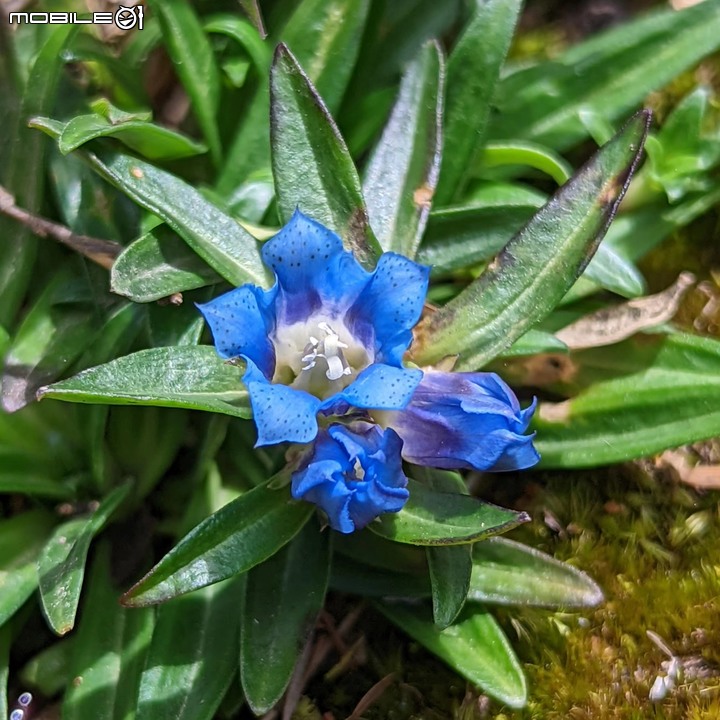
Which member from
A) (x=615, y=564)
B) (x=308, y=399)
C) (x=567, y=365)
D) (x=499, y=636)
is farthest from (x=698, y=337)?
(x=308, y=399)

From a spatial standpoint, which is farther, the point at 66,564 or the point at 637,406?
the point at 637,406

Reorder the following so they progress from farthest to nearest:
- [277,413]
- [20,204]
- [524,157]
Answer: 1. [524,157]
2. [20,204]
3. [277,413]

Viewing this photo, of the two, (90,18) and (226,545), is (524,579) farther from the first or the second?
(90,18)

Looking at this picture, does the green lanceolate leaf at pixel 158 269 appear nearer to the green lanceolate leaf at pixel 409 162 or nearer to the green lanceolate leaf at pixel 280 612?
the green lanceolate leaf at pixel 409 162

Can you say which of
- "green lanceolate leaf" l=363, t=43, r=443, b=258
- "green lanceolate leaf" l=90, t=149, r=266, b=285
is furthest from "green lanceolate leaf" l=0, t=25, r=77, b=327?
"green lanceolate leaf" l=363, t=43, r=443, b=258

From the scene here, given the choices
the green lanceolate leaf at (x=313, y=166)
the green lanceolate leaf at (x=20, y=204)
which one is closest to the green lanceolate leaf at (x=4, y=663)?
the green lanceolate leaf at (x=20, y=204)

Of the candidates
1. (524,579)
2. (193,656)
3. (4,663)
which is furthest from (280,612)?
(4,663)

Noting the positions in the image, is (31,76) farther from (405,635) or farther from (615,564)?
(615,564)
